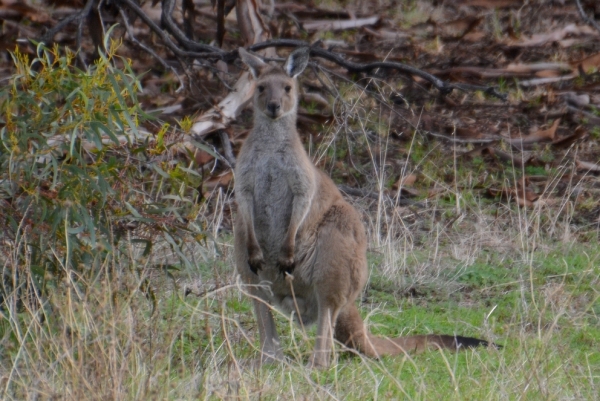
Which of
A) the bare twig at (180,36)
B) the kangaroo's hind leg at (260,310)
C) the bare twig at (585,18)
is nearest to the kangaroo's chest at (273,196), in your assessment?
the kangaroo's hind leg at (260,310)

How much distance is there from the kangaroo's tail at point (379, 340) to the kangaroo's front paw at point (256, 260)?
A: 452 millimetres

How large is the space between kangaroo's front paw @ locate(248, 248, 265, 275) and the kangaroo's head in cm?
74

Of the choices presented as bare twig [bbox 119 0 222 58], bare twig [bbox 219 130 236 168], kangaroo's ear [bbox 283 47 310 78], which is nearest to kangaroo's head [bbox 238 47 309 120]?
kangaroo's ear [bbox 283 47 310 78]

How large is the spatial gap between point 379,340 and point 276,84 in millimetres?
1422

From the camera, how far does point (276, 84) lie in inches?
201

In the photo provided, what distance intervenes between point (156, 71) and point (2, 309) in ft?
15.5

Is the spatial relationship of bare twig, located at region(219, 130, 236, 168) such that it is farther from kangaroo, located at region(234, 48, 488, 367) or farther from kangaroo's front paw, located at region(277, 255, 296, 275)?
kangaroo's front paw, located at region(277, 255, 296, 275)

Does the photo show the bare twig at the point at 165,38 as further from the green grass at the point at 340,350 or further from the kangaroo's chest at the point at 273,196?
the kangaroo's chest at the point at 273,196

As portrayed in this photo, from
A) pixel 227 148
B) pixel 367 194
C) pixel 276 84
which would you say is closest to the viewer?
pixel 276 84

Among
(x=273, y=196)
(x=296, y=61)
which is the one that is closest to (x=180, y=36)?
(x=296, y=61)

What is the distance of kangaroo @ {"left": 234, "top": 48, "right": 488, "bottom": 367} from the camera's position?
15.1 ft

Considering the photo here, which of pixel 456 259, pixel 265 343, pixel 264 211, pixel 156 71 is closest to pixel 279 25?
pixel 156 71

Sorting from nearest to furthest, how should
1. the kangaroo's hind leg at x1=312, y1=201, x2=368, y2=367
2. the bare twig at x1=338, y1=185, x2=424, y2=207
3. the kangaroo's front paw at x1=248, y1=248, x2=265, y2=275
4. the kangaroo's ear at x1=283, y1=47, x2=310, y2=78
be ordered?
the kangaroo's hind leg at x1=312, y1=201, x2=368, y2=367 → the kangaroo's front paw at x1=248, y1=248, x2=265, y2=275 → the kangaroo's ear at x1=283, y1=47, x2=310, y2=78 → the bare twig at x1=338, y1=185, x2=424, y2=207

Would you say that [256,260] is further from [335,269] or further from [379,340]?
[379,340]
